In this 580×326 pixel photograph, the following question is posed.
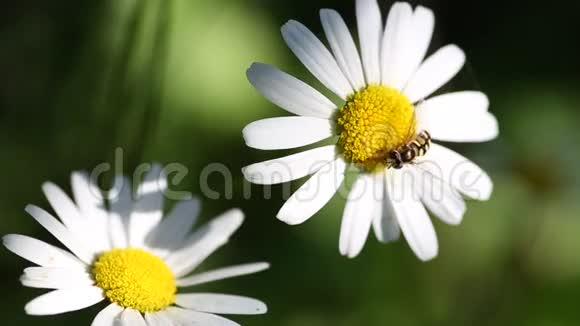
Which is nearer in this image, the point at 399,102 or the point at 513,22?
the point at 399,102

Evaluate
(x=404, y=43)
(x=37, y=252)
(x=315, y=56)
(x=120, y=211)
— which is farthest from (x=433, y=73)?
(x=37, y=252)

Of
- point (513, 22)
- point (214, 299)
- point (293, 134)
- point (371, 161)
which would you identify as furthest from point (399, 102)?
point (513, 22)

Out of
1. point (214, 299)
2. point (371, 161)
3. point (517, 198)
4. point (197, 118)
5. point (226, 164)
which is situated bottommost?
point (214, 299)

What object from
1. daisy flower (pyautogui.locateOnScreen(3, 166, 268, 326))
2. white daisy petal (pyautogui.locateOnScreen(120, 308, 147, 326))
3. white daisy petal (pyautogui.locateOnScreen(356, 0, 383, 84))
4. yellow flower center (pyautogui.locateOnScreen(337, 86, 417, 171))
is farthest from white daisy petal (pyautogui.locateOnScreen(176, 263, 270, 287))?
white daisy petal (pyautogui.locateOnScreen(356, 0, 383, 84))

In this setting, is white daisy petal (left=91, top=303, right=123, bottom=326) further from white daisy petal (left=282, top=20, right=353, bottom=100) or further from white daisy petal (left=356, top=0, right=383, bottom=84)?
white daisy petal (left=356, top=0, right=383, bottom=84)

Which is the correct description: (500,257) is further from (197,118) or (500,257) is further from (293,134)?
(293,134)

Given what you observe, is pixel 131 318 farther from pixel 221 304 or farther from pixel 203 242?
pixel 203 242

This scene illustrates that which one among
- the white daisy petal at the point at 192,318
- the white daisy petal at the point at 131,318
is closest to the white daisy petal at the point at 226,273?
the white daisy petal at the point at 192,318
